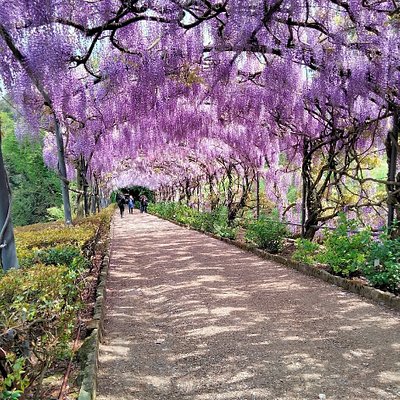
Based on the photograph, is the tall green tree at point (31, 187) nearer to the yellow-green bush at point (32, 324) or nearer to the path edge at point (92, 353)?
the path edge at point (92, 353)

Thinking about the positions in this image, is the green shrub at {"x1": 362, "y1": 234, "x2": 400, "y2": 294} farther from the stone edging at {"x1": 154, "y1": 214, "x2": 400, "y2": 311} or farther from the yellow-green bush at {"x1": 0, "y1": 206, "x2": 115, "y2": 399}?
the yellow-green bush at {"x1": 0, "y1": 206, "x2": 115, "y2": 399}

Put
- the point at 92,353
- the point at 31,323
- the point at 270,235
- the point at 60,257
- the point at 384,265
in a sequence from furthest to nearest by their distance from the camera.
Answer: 1. the point at 270,235
2. the point at 384,265
3. the point at 60,257
4. the point at 92,353
5. the point at 31,323

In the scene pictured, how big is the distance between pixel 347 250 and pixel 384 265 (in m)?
0.61

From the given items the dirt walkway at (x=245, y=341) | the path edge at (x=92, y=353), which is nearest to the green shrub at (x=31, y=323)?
the path edge at (x=92, y=353)

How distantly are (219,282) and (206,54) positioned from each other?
3.07 metres

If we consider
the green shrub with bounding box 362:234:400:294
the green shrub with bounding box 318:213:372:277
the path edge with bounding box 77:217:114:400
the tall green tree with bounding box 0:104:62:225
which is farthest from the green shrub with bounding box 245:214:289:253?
the tall green tree with bounding box 0:104:62:225

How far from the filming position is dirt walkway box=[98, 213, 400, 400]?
2592mm

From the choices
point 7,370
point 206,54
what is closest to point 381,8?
point 206,54

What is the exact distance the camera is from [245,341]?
3.37 m

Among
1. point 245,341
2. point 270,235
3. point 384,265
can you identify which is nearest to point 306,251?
point 270,235

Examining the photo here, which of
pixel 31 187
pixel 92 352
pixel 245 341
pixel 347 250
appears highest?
pixel 31 187

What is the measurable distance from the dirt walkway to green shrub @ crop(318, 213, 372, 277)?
0.34m

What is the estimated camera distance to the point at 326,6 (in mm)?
4473

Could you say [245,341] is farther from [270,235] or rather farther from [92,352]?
[270,235]
